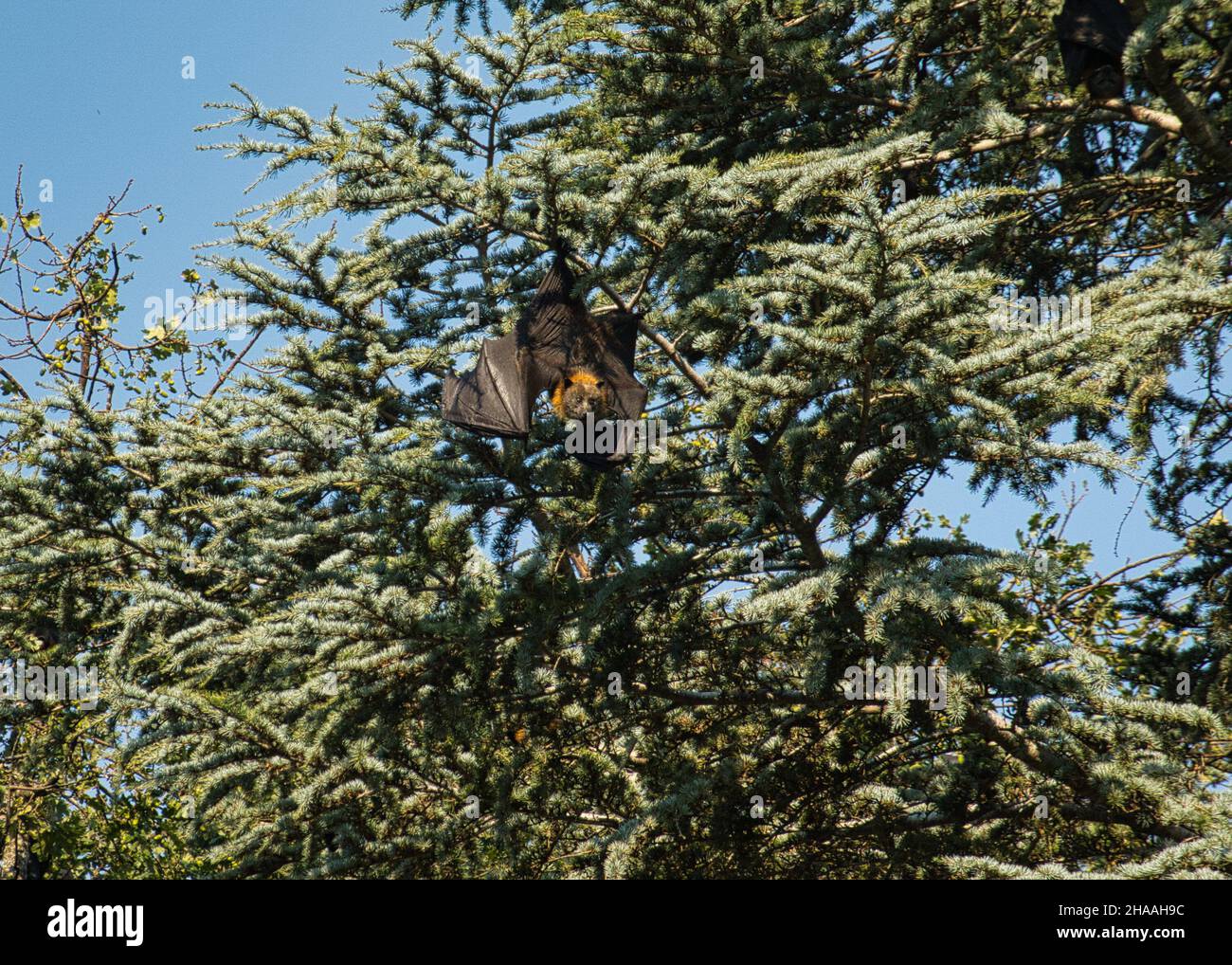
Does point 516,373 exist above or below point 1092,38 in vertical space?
below

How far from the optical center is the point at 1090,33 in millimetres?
6645

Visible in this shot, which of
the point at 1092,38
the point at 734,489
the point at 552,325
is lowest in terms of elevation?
the point at 734,489

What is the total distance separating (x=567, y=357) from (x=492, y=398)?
701 mm

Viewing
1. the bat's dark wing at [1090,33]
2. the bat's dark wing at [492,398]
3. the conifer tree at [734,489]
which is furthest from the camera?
the bat's dark wing at [1090,33]

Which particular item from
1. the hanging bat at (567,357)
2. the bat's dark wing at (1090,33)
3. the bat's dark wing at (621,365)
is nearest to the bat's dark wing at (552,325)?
the hanging bat at (567,357)

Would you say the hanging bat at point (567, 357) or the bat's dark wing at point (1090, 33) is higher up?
the bat's dark wing at point (1090, 33)

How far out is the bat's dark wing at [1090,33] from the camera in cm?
664

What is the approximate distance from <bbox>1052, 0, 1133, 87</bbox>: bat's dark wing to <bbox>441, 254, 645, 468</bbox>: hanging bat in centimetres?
314

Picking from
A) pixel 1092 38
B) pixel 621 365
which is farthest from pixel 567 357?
pixel 1092 38

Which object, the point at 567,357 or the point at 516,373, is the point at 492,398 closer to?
the point at 516,373

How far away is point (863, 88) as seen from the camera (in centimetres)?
743

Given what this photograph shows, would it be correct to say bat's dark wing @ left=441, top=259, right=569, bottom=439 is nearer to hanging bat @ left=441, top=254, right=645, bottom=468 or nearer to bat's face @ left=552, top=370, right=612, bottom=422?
hanging bat @ left=441, top=254, right=645, bottom=468

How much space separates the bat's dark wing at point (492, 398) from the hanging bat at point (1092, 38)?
384 centimetres

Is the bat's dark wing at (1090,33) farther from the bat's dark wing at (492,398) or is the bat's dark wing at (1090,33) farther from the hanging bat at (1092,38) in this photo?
the bat's dark wing at (492,398)
